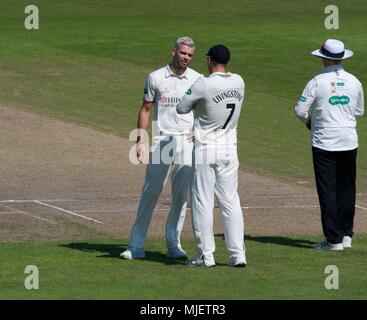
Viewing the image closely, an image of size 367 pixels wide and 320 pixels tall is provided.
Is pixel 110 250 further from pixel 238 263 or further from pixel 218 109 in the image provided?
pixel 218 109

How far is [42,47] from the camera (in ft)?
101

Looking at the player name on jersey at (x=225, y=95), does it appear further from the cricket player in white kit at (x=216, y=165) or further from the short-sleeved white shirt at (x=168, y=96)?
the short-sleeved white shirt at (x=168, y=96)

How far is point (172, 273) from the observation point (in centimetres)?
1270

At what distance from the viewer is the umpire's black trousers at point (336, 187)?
46.8ft

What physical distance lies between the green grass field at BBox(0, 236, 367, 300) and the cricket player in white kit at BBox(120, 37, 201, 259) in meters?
0.24

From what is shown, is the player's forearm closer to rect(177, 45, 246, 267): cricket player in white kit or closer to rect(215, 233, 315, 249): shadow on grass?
rect(177, 45, 246, 267): cricket player in white kit

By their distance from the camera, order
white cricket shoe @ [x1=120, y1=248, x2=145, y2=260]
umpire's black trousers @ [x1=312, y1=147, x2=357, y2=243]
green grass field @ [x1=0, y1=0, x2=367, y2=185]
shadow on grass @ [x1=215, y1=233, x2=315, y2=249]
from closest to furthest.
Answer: white cricket shoe @ [x1=120, y1=248, x2=145, y2=260]
umpire's black trousers @ [x1=312, y1=147, x2=357, y2=243]
shadow on grass @ [x1=215, y1=233, x2=315, y2=249]
green grass field @ [x1=0, y1=0, x2=367, y2=185]

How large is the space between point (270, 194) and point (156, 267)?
5.35m

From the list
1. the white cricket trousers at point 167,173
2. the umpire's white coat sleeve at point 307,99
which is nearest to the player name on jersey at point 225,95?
the white cricket trousers at point 167,173

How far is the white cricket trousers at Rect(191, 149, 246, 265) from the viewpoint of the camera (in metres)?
13.0

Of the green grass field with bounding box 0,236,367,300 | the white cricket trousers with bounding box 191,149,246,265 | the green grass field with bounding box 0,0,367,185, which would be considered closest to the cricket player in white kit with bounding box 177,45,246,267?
the white cricket trousers with bounding box 191,149,246,265

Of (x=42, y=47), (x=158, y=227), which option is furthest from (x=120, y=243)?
(x=42, y=47)
